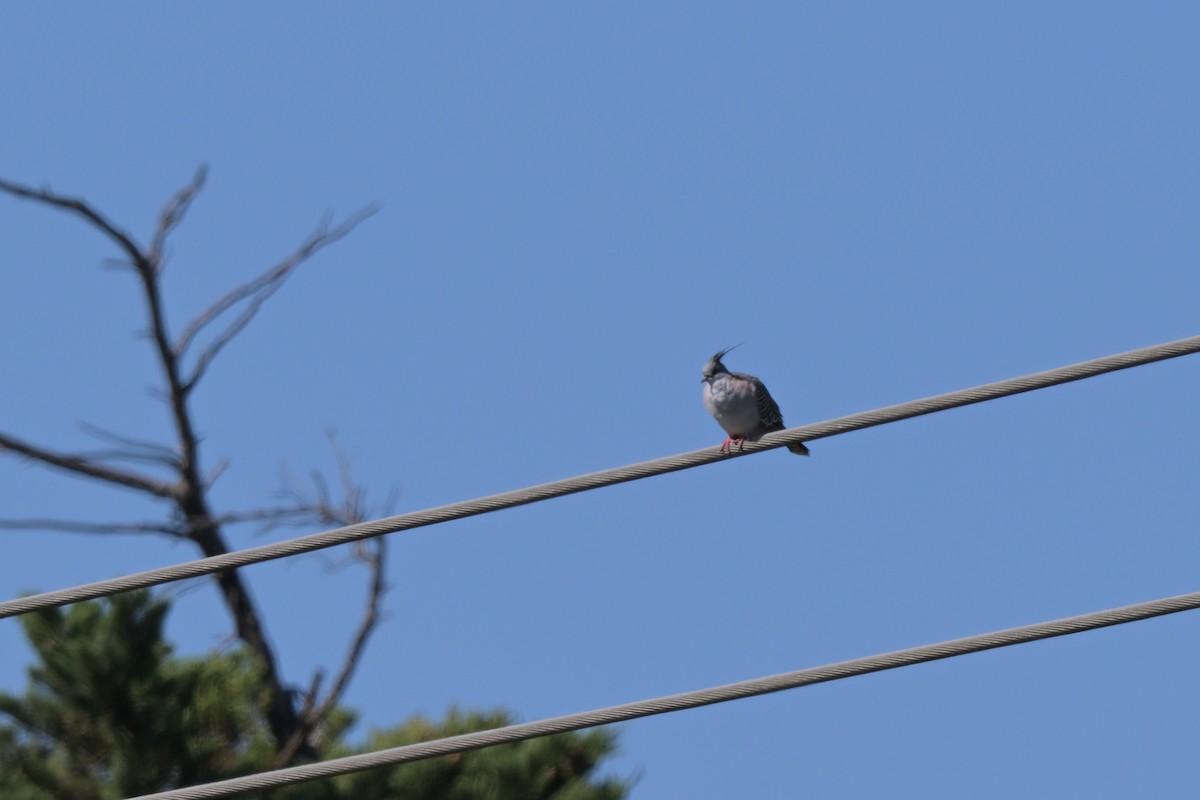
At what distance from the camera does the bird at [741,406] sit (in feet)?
29.5

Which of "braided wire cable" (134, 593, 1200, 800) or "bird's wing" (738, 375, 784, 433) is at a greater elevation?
"bird's wing" (738, 375, 784, 433)

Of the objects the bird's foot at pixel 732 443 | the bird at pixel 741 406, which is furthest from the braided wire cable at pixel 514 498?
the bird at pixel 741 406

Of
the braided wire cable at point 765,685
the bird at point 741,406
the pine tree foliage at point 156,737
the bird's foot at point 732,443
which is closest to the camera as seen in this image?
the braided wire cable at point 765,685

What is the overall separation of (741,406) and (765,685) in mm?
3387

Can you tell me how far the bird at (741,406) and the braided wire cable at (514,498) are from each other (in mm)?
2764

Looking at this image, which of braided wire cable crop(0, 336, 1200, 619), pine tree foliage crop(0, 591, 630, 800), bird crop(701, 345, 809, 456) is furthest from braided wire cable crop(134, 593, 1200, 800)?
pine tree foliage crop(0, 591, 630, 800)

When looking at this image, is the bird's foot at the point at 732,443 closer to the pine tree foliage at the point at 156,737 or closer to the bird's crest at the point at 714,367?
the bird's crest at the point at 714,367

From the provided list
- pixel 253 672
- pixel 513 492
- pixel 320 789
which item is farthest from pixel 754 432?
pixel 253 672

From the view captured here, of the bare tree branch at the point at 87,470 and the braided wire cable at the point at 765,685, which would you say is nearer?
the braided wire cable at the point at 765,685

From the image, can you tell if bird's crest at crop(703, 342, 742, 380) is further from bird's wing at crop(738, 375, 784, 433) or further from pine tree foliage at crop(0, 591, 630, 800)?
pine tree foliage at crop(0, 591, 630, 800)

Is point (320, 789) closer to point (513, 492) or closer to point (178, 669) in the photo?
point (178, 669)

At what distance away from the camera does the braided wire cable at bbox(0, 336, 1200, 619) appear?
5895 mm

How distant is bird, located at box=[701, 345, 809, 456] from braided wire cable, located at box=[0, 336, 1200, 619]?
9.07 ft

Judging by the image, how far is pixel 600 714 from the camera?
5.73m
